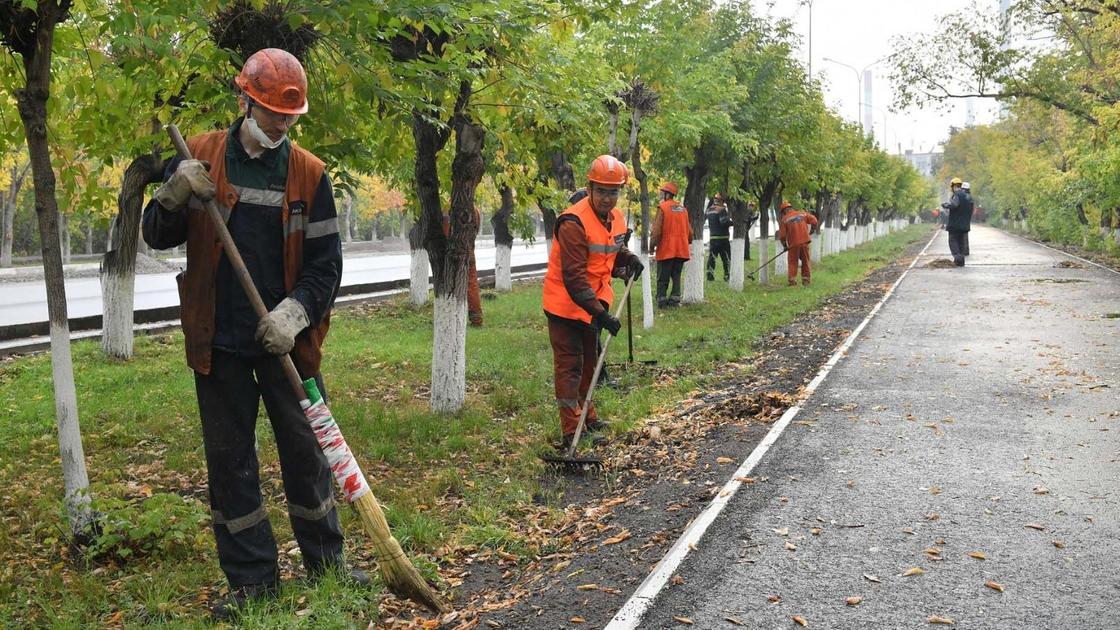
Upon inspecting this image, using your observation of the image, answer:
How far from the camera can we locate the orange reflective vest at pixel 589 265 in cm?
677

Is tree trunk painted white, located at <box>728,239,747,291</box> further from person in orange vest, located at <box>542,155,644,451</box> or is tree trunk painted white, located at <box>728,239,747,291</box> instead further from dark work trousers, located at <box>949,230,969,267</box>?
person in orange vest, located at <box>542,155,644,451</box>

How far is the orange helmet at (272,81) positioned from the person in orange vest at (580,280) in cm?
299

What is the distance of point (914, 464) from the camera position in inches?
241

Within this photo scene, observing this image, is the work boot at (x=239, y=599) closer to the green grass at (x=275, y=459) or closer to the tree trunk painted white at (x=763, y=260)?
the green grass at (x=275, y=459)

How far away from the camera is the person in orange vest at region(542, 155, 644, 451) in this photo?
6676mm

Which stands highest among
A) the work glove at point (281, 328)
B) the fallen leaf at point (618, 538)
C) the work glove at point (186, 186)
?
the work glove at point (186, 186)

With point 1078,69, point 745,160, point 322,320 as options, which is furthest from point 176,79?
point 1078,69

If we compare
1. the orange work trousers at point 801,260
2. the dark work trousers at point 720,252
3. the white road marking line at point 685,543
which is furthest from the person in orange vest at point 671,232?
the white road marking line at point 685,543

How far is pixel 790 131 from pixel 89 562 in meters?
16.3

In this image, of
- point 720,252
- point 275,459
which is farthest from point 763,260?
point 275,459

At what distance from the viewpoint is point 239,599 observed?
13.1ft

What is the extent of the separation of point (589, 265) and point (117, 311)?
21.9ft

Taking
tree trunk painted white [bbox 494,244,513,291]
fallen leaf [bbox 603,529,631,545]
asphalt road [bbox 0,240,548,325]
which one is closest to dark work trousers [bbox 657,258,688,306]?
tree trunk painted white [bbox 494,244,513,291]

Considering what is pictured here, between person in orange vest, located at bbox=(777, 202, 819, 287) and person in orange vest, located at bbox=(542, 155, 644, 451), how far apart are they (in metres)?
14.8
